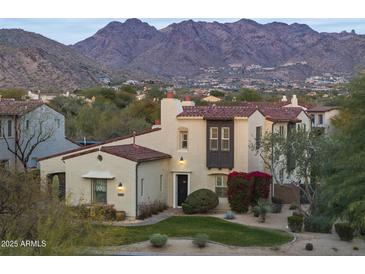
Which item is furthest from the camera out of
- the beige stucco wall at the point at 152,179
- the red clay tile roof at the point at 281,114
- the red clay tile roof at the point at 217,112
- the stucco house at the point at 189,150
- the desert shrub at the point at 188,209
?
the red clay tile roof at the point at 281,114

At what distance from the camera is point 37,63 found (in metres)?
62.2

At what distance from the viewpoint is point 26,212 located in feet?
60.6

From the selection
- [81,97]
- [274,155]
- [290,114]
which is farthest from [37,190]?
[81,97]

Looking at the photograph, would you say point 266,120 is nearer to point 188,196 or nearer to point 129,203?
point 188,196

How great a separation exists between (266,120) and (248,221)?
777 centimetres

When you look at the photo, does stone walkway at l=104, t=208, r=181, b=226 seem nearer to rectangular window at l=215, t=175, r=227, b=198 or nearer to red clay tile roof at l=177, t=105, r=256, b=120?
rectangular window at l=215, t=175, r=227, b=198

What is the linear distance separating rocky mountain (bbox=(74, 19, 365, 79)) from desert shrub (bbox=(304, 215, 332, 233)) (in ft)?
71.5

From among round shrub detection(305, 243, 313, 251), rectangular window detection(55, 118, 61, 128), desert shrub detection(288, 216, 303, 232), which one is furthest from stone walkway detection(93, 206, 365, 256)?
rectangular window detection(55, 118, 61, 128)

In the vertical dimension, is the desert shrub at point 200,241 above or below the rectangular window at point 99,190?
below

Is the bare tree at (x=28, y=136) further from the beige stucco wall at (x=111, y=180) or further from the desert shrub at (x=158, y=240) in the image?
the desert shrub at (x=158, y=240)

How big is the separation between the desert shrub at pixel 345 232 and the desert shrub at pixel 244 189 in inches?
240

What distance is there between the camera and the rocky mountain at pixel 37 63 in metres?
61.3

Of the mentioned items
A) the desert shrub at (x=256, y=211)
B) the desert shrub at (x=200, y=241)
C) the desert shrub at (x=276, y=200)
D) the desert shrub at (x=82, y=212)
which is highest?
the desert shrub at (x=82, y=212)

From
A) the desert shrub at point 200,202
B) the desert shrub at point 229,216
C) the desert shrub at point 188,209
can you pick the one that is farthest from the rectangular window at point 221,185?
the desert shrub at point 229,216
